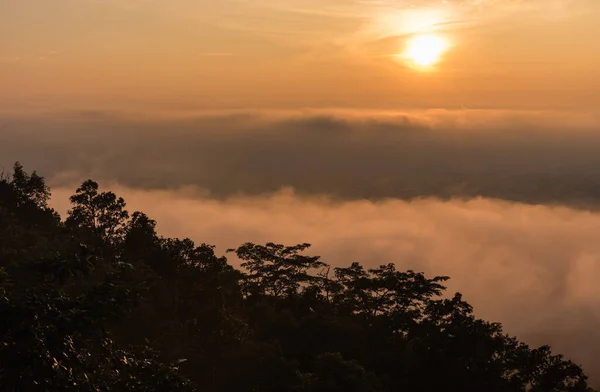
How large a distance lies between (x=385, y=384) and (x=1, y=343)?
103 feet

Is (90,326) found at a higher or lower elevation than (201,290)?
lower

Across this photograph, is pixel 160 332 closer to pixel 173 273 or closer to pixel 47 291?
pixel 173 273

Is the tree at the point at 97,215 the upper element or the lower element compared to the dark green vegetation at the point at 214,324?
upper

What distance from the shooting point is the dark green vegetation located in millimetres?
10367

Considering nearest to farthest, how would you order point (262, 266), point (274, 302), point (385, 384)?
point (385, 384) → point (274, 302) → point (262, 266)

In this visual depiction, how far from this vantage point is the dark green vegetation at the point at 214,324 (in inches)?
408

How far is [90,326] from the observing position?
414 inches

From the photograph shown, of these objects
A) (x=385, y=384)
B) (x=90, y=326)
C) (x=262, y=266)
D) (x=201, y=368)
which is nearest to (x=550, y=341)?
(x=262, y=266)

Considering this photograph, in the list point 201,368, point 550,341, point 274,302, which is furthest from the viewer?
point 550,341

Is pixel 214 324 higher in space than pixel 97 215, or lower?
lower

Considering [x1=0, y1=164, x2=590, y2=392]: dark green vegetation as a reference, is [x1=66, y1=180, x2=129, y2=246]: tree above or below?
above

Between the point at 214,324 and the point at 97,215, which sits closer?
the point at 214,324

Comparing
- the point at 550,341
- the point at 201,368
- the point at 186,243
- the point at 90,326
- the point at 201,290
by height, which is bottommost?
the point at 201,368

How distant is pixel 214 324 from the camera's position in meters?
32.9
